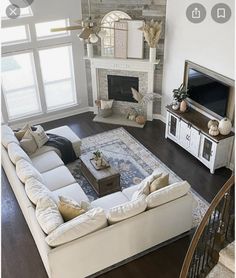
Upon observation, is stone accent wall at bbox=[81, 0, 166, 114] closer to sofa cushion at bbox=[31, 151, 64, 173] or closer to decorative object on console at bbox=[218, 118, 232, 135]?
decorative object on console at bbox=[218, 118, 232, 135]

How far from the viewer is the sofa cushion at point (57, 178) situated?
5.53 metres

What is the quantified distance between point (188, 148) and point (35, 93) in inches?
153

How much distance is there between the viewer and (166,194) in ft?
14.9

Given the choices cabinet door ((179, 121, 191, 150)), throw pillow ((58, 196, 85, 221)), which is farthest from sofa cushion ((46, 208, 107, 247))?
cabinet door ((179, 121, 191, 150))

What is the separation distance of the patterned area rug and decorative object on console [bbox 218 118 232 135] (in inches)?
47.8

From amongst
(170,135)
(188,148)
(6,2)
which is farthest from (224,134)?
(6,2)

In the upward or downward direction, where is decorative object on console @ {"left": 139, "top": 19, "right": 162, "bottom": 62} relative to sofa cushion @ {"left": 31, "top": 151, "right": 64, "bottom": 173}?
upward

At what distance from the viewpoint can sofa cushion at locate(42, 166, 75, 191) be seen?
A: 5.53m

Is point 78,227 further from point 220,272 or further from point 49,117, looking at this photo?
point 49,117

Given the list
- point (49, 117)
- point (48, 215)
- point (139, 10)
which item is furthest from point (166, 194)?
point (49, 117)

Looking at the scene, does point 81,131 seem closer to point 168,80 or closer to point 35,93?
point 35,93

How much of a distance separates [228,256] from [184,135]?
3772 millimetres

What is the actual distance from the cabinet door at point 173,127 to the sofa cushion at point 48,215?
3600 millimetres

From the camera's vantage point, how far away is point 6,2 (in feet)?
23.1
